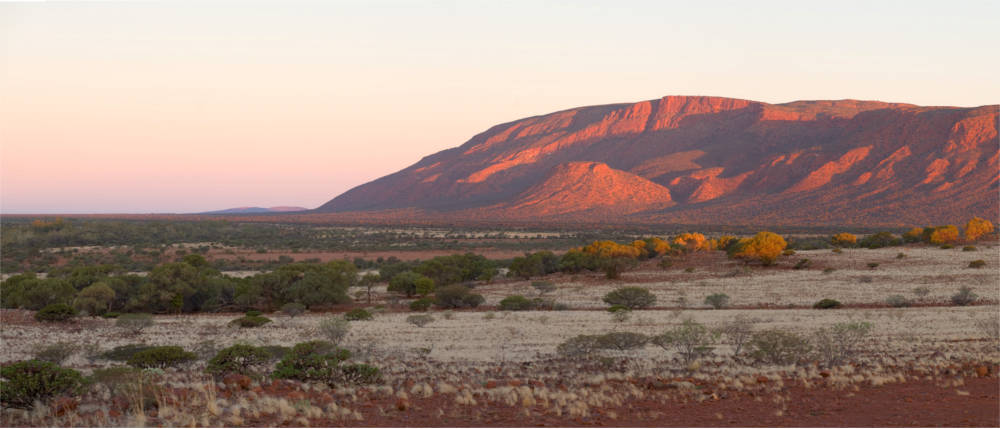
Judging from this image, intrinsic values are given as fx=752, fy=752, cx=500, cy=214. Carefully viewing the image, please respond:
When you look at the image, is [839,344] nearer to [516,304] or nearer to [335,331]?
[335,331]

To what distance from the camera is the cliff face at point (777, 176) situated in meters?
111

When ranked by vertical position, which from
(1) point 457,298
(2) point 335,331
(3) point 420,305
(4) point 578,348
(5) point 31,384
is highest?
(5) point 31,384

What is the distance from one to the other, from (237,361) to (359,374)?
3615 mm

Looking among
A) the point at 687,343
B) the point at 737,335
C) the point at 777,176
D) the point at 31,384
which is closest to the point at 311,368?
the point at 31,384

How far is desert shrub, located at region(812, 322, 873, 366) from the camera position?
16703 mm

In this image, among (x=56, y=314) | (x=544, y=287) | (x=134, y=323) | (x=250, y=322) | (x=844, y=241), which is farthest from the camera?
(x=844, y=241)

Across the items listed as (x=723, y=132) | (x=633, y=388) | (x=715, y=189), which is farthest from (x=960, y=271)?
(x=723, y=132)

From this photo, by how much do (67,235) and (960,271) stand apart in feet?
257

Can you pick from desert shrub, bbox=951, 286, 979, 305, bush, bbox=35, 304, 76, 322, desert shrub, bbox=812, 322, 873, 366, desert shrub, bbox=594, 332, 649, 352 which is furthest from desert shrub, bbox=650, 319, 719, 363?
bush, bbox=35, 304, 76, 322

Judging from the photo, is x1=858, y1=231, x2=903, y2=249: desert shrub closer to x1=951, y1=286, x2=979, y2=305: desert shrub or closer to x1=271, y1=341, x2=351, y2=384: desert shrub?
x1=951, y1=286, x2=979, y2=305: desert shrub

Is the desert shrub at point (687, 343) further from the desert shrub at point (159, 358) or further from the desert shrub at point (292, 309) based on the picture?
the desert shrub at point (292, 309)

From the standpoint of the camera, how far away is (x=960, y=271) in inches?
1502

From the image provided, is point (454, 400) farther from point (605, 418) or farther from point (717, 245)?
point (717, 245)

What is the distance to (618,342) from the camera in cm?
1841
